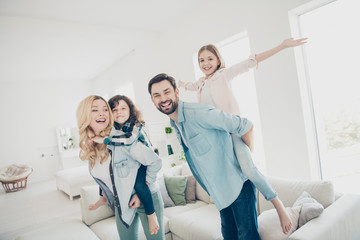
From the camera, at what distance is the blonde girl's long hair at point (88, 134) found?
1.42m

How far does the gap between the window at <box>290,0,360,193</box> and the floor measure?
12.9 feet

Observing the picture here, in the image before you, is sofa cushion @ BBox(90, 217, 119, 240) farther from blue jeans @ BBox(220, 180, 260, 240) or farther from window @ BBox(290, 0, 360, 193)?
window @ BBox(290, 0, 360, 193)

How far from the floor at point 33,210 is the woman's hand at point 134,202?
3.23m

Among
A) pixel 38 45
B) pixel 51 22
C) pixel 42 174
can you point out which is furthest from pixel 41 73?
pixel 51 22

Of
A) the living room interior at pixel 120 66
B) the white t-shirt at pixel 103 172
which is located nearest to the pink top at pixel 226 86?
the white t-shirt at pixel 103 172

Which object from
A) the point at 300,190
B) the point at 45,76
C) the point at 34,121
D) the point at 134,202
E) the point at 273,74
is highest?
the point at 45,76

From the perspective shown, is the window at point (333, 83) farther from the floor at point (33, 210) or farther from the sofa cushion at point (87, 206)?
the floor at point (33, 210)

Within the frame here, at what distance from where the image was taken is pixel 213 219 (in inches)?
97.4

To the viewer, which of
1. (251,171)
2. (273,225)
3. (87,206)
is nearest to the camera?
(251,171)

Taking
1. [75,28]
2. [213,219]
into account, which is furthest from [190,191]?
[75,28]

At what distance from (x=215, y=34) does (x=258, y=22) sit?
0.85 metres

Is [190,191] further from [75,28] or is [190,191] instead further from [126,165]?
[75,28]

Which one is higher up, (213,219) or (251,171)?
(251,171)

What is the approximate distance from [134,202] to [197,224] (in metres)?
1.24
